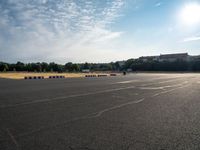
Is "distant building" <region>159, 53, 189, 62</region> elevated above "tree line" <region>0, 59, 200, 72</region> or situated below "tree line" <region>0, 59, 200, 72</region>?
above

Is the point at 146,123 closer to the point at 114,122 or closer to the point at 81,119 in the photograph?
the point at 114,122

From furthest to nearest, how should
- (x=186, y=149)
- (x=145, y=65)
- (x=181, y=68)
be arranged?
1. (x=145, y=65)
2. (x=181, y=68)
3. (x=186, y=149)

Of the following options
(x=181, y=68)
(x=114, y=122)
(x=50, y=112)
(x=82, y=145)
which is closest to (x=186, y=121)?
(x=114, y=122)

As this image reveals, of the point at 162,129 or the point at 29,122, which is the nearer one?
the point at 162,129

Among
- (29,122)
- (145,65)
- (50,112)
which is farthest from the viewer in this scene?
(145,65)

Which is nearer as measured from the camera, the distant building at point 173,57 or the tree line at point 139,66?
the tree line at point 139,66

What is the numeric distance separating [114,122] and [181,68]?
114357 mm

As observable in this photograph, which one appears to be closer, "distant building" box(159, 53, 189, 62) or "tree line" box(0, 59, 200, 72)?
"tree line" box(0, 59, 200, 72)

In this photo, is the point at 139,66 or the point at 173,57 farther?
the point at 173,57

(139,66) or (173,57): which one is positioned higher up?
(173,57)

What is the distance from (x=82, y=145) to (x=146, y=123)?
253cm

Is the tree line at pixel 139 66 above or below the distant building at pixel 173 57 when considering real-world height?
below

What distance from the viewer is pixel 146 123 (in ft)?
20.2

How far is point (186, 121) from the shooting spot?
6.42 meters
